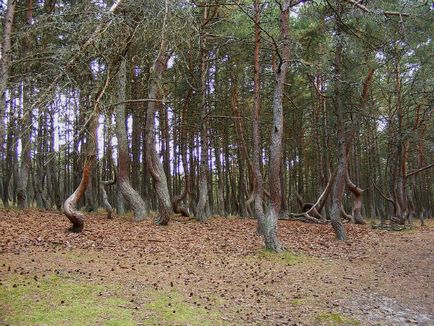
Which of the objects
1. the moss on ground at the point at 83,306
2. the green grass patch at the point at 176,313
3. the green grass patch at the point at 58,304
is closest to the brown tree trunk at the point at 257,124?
the green grass patch at the point at 176,313

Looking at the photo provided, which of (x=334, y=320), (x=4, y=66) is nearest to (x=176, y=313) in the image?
(x=334, y=320)

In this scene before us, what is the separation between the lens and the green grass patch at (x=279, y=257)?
943cm

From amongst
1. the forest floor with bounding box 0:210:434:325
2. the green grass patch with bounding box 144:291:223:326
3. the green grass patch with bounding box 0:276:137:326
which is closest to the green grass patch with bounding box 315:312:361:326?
the forest floor with bounding box 0:210:434:325

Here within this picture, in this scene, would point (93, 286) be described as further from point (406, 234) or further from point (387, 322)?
point (406, 234)

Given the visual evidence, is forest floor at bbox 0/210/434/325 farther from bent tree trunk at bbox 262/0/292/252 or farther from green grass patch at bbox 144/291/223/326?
bent tree trunk at bbox 262/0/292/252

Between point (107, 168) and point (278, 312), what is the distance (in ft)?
65.4

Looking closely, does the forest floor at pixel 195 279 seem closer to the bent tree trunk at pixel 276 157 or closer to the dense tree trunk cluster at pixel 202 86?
the bent tree trunk at pixel 276 157

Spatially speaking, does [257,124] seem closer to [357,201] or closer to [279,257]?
[279,257]

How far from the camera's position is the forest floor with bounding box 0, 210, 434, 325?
563cm

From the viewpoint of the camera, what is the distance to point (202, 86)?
15.3 m

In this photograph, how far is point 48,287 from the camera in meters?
6.03

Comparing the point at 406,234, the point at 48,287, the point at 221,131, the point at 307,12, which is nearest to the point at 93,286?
the point at 48,287

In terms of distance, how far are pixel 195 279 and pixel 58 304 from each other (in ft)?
9.00

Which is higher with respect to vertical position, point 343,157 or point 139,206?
point 343,157
